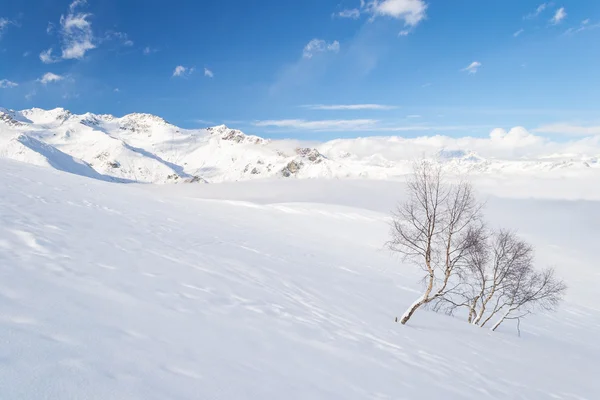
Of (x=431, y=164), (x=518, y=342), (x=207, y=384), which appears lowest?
(x=518, y=342)

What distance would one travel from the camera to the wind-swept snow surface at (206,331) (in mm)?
4547

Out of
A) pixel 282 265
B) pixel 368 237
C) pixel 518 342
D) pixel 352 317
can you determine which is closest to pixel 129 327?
pixel 352 317

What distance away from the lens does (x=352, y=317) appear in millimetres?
11805

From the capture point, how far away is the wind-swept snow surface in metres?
4.55

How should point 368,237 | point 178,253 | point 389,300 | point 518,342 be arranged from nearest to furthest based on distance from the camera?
point 178,253, point 518,342, point 389,300, point 368,237

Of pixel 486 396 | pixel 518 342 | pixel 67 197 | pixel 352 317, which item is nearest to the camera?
pixel 486 396

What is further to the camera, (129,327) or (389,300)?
(389,300)

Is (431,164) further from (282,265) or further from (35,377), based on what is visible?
(35,377)

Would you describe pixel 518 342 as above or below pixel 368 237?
below

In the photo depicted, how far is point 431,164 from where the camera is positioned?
1399 centimetres

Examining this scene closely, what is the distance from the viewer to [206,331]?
6.83 meters

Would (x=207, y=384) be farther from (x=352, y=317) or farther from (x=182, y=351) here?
(x=352, y=317)

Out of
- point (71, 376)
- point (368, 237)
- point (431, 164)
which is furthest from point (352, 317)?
point (368, 237)

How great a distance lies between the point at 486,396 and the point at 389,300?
1007cm
